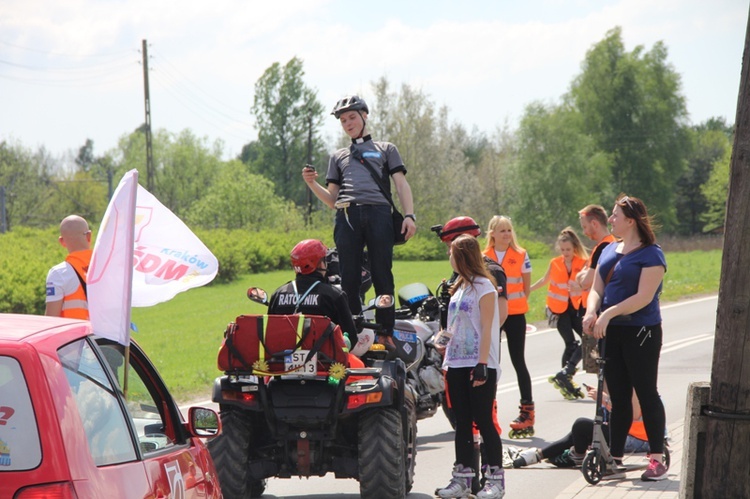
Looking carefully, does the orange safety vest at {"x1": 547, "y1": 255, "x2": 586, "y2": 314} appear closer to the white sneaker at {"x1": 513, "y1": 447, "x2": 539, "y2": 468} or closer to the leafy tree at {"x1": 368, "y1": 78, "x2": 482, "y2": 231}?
the white sneaker at {"x1": 513, "y1": 447, "x2": 539, "y2": 468}

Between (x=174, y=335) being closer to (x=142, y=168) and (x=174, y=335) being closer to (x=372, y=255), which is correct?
(x=372, y=255)

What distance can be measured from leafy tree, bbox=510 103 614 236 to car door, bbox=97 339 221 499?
84.2 m

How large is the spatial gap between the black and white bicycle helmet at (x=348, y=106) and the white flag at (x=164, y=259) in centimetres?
265

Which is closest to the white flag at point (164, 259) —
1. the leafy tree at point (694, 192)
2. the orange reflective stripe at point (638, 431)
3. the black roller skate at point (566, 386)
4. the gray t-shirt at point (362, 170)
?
the gray t-shirt at point (362, 170)

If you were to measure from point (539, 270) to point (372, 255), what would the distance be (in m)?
36.2

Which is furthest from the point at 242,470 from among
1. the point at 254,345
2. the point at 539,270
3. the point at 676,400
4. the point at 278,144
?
the point at 278,144

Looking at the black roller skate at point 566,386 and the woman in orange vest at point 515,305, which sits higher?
the woman in orange vest at point 515,305

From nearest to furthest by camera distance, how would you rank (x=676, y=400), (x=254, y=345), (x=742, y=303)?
(x=742, y=303), (x=254, y=345), (x=676, y=400)

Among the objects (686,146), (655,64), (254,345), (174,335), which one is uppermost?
(655,64)

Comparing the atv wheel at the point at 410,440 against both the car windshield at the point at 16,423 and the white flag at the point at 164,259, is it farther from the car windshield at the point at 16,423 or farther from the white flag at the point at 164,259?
the car windshield at the point at 16,423

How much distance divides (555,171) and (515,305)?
79660 millimetres

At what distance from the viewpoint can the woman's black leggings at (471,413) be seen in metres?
7.11

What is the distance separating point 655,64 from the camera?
8725 centimetres

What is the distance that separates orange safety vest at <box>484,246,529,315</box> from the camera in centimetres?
1005
